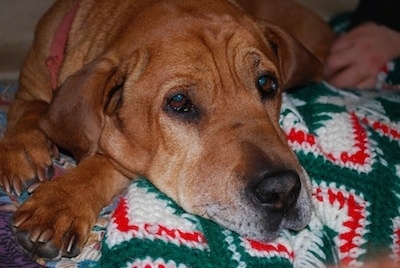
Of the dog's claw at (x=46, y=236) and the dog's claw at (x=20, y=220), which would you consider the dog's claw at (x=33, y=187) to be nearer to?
the dog's claw at (x=20, y=220)

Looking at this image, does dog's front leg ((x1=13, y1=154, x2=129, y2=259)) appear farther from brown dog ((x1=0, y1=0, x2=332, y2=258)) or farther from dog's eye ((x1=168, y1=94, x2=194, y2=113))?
dog's eye ((x1=168, y1=94, x2=194, y2=113))

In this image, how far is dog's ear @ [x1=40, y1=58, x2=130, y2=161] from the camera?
2.89 meters

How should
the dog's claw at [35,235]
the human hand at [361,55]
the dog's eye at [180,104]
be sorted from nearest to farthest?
the dog's claw at [35,235] → the dog's eye at [180,104] → the human hand at [361,55]

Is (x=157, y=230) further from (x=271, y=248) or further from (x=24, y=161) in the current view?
(x=24, y=161)

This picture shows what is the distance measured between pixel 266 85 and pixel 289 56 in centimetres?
39

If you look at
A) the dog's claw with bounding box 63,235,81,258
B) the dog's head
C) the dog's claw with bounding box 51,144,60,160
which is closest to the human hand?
the dog's head

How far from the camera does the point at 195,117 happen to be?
2877 millimetres

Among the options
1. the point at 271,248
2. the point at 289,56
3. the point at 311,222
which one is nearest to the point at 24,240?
the point at 271,248

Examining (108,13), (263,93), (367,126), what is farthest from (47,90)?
(367,126)

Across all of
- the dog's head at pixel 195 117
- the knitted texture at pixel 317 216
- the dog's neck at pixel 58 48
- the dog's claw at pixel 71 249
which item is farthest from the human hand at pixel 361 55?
the dog's claw at pixel 71 249

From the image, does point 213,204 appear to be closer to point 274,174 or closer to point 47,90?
point 274,174

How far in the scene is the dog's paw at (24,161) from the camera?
2984mm

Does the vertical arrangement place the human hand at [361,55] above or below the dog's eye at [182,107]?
below

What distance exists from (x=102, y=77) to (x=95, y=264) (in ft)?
2.44
